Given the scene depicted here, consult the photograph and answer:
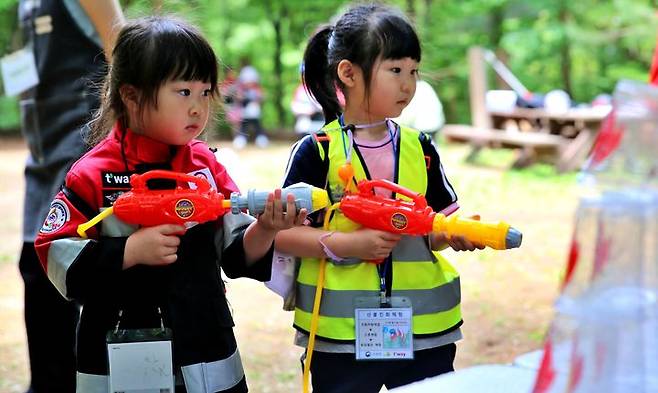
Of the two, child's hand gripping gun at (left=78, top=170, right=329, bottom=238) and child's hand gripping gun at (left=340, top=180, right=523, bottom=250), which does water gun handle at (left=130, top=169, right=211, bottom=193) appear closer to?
child's hand gripping gun at (left=78, top=170, right=329, bottom=238)

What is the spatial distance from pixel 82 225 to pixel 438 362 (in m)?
1.04

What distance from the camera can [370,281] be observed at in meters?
2.44

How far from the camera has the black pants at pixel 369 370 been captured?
2.46 meters

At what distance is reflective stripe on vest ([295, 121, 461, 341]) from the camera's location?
243 cm

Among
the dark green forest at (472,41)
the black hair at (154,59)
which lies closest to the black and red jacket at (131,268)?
the black hair at (154,59)

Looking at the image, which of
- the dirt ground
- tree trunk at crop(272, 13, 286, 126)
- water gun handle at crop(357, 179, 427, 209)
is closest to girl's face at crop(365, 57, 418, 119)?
water gun handle at crop(357, 179, 427, 209)

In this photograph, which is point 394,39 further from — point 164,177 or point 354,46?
point 164,177

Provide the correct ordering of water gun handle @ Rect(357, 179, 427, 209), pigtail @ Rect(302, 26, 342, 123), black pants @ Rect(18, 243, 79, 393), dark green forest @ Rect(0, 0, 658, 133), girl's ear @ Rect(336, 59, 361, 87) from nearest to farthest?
water gun handle @ Rect(357, 179, 427, 209), girl's ear @ Rect(336, 59, 361, 87), pigtail @ Rect(302, 26, 342, 123), black pants @ Rect(18, 243, 79, 393), dark green forest @ Rect(0, 0, 658, 133)

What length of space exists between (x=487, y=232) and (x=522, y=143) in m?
9.80

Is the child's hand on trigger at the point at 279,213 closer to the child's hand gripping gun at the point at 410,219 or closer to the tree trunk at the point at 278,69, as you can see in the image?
the child's hand gripping gun at the point at 410,219

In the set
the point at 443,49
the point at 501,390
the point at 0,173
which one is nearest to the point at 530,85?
the point at 443,49

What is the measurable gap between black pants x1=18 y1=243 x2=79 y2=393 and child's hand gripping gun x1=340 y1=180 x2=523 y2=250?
1.36 metres

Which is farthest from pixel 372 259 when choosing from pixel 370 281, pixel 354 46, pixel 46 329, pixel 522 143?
pixel 522 143

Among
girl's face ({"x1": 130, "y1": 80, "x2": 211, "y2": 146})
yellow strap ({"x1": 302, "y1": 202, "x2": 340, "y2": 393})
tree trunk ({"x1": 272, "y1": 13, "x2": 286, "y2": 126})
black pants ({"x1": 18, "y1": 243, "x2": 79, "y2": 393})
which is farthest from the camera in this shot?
tree trunk ({"x1": 272, "y1": 13, "x2": 286, "y2": 126})
